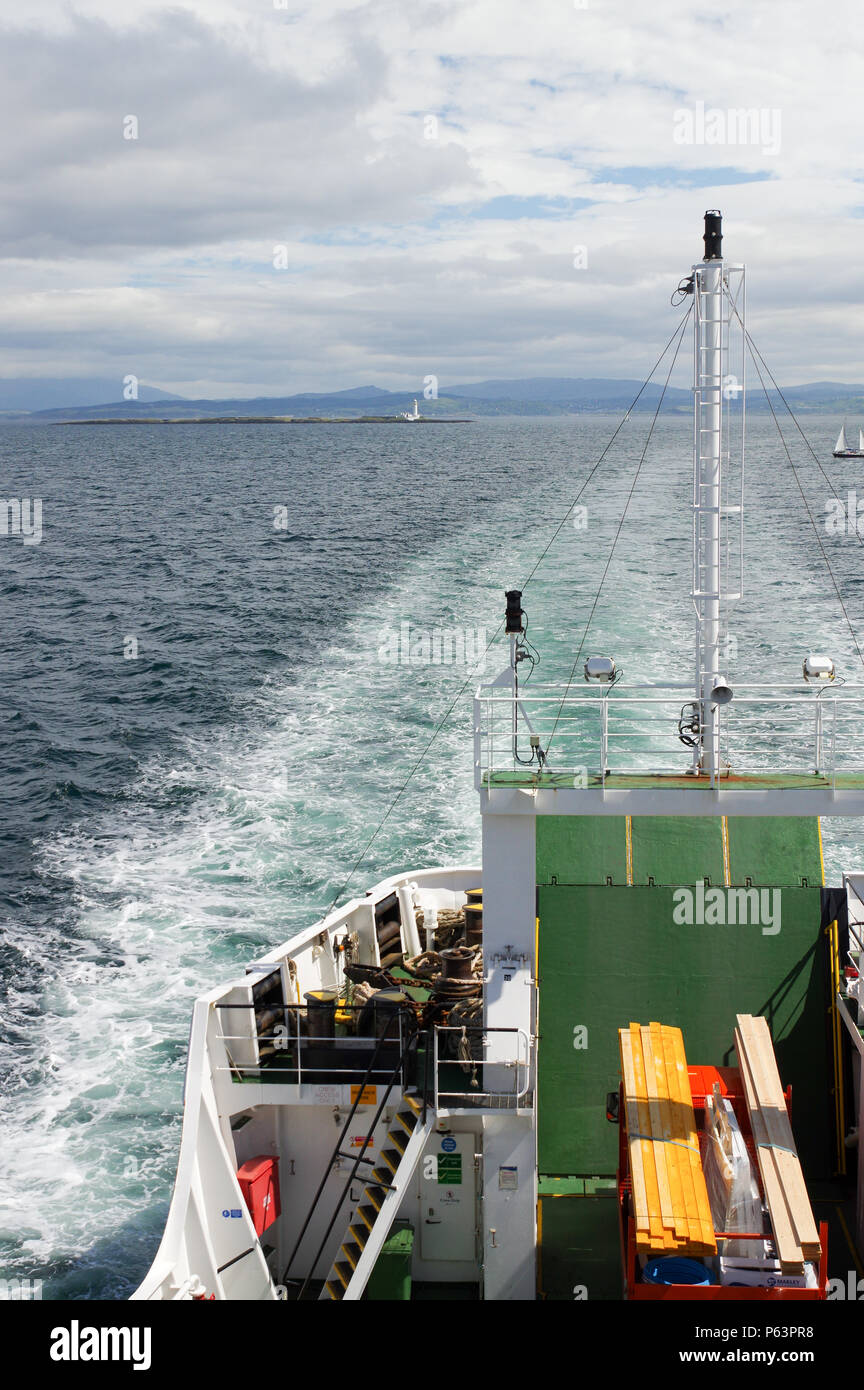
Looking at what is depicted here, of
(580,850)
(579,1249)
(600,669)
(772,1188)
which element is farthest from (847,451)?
(772,1188)

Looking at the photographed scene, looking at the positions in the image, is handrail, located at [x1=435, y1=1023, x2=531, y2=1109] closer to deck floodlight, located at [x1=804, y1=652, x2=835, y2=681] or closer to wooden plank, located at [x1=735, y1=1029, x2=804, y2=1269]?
wooden plank, located at [x1=735, y1=1029, x2=804, y2=1269]

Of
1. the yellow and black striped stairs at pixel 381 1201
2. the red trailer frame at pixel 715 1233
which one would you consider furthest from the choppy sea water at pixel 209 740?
the red trailer frame at pixel 715 1233

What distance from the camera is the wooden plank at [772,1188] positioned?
9891 millimetres

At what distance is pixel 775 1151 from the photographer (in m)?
10.8

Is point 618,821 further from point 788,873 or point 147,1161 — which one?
point 147,1161

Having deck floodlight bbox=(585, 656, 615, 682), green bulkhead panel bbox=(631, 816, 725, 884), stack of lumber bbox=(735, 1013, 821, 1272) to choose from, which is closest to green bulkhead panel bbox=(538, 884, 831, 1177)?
green bulkhead panel bbox=(631, 816, 725, 884)

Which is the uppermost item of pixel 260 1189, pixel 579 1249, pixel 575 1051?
pixel 575 1051

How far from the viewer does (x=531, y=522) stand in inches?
2581

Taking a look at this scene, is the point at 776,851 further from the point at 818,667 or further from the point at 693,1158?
the point at 693,1158

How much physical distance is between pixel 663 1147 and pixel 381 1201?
298cm

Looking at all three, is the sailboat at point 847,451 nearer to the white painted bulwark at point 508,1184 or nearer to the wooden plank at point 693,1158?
the wooden plank at point 693,1158

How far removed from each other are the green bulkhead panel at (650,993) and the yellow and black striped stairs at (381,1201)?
80.9 inches
